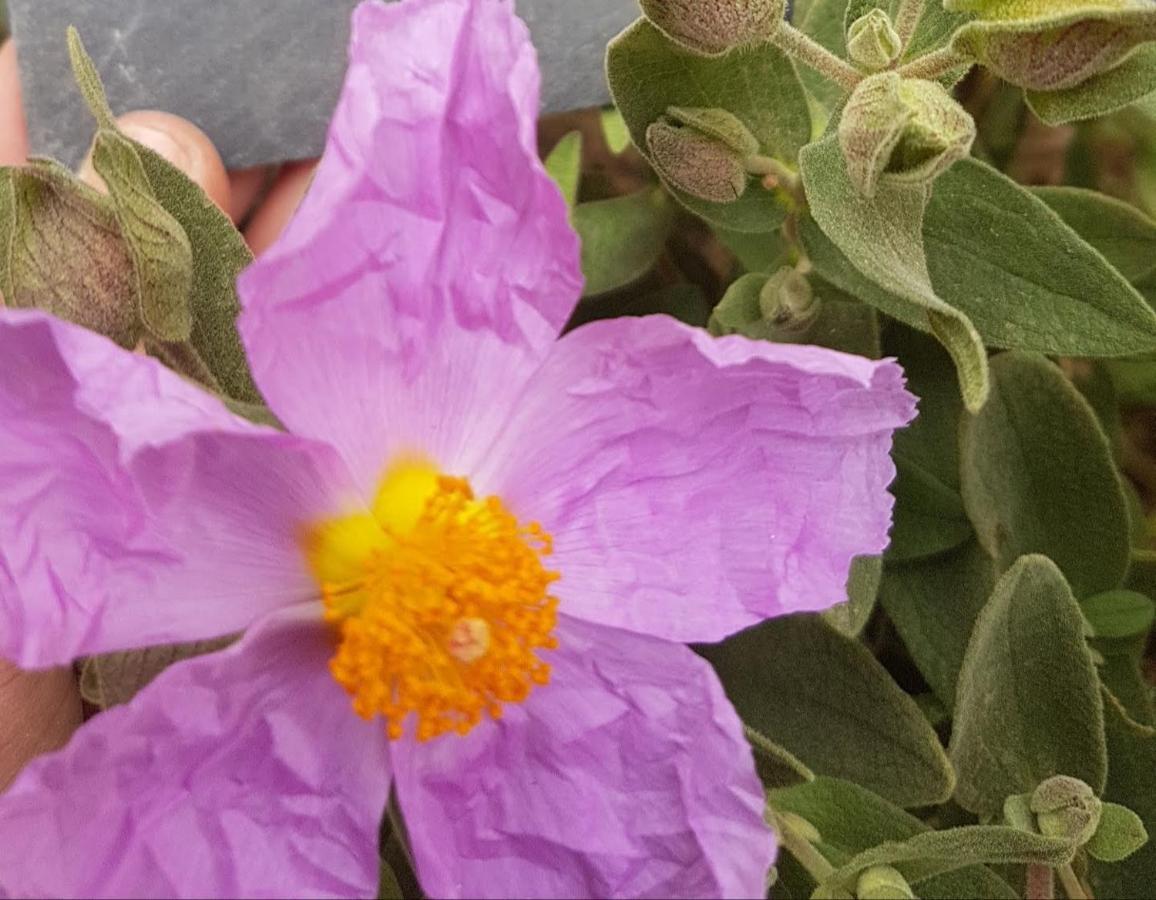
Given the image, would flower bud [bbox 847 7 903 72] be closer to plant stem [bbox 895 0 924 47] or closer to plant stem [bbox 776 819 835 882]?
plant stem [bbox 895 0 924 47]

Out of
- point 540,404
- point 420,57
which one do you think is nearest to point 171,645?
point 540,404

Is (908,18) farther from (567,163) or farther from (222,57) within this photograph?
(222,57)

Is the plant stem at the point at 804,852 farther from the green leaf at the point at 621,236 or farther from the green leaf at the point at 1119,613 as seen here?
the green leaf at the point at 621,236

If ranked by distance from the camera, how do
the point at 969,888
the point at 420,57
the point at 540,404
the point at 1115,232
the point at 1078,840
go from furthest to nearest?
the point at 1115,232, the point at 969,888, the point at 1078,840, the point at 540,404, the point at 420,57

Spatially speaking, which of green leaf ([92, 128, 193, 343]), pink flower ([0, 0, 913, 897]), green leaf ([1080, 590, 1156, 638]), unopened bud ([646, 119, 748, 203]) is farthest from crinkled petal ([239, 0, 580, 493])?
green leaf ([1080, 590, 1156, 638])

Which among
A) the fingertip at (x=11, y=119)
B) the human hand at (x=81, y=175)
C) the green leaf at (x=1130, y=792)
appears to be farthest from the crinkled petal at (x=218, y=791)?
the fingertip at (x=11, y=119)

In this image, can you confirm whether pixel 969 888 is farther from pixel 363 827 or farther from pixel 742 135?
pixel 742 135
